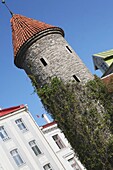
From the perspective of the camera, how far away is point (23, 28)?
18.5m

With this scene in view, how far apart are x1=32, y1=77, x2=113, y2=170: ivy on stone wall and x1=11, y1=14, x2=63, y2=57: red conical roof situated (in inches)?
126

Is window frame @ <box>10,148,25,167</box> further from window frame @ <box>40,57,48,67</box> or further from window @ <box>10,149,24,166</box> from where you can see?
window frame @ <box>40,57,48,67</box>

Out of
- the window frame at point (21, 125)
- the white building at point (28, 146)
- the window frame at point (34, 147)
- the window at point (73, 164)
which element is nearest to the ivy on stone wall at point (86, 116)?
the white building at point (28, 146)

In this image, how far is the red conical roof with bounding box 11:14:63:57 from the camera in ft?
57.6

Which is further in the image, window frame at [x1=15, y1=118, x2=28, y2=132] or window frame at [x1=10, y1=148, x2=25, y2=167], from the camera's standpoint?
window frame at [x1=15, y1=118, x2=28, y2=132]

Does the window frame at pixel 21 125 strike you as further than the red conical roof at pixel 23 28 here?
Yes

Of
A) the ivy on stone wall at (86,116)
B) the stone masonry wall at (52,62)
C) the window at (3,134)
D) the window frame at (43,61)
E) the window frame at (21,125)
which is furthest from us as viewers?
the window frame at (21,125)

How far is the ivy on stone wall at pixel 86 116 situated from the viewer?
15.4 m

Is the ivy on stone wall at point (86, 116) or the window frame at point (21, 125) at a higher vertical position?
the window frame at point (21, 125)

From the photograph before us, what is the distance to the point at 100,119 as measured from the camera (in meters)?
15.7

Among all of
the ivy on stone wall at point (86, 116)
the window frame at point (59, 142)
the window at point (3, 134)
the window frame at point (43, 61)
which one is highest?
the window at point (3, 134)

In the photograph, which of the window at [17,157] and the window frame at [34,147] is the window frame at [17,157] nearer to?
the window at [17,157]

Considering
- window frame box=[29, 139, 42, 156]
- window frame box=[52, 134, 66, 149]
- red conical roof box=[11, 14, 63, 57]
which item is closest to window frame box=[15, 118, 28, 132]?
window frame box=[29, 139, 42, 156]

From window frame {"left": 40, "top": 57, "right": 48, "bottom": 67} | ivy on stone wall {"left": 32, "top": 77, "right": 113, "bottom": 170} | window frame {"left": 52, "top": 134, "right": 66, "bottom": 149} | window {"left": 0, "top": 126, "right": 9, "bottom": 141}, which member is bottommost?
ivy on stone wall {"left": 32, "top": 77, "right": 113, "bottom": 170}
